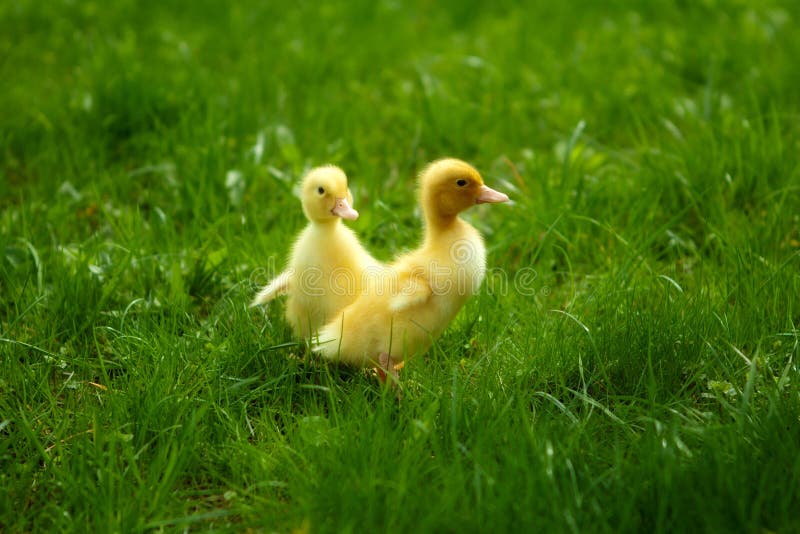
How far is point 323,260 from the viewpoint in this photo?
10.7ft

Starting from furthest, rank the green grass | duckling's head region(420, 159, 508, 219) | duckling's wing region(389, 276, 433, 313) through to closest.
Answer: duckling's head region(420, 159, 508, 219)
duckling's wing region(389, 276, 433, 313)
the green grass

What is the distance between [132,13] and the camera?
24.2 feet

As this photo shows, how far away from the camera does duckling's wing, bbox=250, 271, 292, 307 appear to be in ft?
11.1

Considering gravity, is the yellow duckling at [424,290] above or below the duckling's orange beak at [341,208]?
below

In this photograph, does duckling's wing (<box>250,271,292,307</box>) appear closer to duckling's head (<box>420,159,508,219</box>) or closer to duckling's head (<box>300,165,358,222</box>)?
duckling's head (<box>300,165,358,222</box>)

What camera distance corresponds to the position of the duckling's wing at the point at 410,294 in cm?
303

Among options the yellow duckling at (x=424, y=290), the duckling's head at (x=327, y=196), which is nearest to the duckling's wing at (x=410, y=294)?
the yellow duckling at (x=424, y=290)

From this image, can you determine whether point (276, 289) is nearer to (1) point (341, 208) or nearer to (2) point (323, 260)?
(2) point (323, 260)

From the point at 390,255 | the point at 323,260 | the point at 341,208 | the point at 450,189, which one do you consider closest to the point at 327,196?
the point at 341,208

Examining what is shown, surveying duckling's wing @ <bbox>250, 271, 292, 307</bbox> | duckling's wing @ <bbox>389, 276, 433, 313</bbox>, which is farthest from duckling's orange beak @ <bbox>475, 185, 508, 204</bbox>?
duckling's wing @ <bbox>250, 271, 292, 307</bbox>

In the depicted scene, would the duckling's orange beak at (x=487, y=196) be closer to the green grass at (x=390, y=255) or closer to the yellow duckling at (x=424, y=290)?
the yellow duckling at (x=424, y=290)

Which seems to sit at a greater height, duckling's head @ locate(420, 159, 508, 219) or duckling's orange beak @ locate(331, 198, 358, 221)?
duckling's head @ locate(420, 159, 508, 219)

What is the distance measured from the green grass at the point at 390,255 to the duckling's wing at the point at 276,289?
0.41ft

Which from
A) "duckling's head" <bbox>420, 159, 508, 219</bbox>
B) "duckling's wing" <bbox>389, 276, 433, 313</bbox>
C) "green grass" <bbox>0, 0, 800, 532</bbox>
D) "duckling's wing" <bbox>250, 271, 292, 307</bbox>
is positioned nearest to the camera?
"green grass" <bbox>0, 0, 800, 532</bbox>
